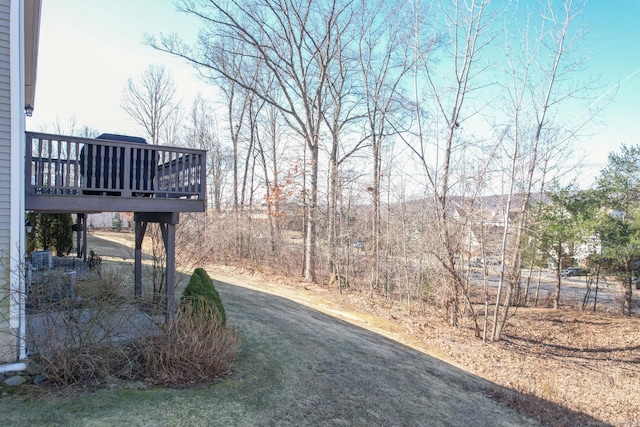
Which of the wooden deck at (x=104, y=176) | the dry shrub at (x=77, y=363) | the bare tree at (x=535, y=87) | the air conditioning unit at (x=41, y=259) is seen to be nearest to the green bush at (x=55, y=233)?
the air conditioning unit at (x=41, y=259)

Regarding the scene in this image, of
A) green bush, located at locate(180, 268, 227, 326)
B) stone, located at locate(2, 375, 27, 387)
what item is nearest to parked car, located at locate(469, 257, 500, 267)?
green bush, located at locate(180, 268, 227, 326)

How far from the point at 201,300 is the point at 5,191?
104 inches

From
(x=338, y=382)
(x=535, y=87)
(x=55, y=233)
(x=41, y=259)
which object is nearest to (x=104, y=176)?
(x=338, y=382)

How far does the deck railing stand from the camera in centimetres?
468

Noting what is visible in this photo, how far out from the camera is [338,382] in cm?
539

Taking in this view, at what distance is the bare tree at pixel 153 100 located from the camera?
25.2m

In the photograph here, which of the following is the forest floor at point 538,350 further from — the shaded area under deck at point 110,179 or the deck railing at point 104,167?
the deck railing at point 104,167

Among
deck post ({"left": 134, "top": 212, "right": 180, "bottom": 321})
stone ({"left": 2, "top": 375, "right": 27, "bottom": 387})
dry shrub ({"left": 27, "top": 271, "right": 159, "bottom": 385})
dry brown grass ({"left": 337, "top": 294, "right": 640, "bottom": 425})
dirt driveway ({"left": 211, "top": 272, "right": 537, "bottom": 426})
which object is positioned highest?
deck post ({"left": 134, "top": 212, "right": 180, "bottom": 321})

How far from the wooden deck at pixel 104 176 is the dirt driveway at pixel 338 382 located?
2.62 metres

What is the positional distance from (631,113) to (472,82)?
20.5 feet

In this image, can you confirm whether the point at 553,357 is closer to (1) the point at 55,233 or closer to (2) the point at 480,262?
(2) the point at 480,262

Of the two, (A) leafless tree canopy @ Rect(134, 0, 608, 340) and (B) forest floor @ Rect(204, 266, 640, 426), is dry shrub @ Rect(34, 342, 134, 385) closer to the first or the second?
(B) forest floor @ Rect(204, 266, 640, 426)

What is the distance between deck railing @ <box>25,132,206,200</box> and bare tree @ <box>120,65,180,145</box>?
2158 centimetres

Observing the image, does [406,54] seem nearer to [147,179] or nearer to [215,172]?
[147,179]
